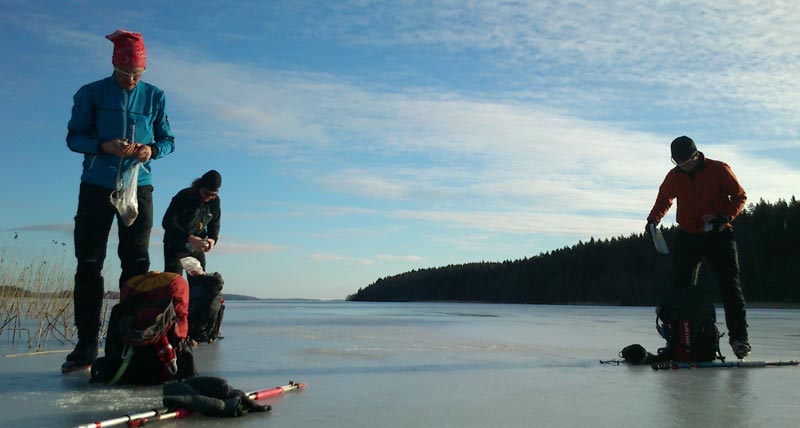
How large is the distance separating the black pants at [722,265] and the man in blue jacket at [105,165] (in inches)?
153

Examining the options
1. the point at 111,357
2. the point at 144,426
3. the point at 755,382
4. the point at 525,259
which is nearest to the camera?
the point at 144,426

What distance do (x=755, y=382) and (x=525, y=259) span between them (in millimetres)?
71448

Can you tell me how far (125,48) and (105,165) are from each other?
27.4 inches

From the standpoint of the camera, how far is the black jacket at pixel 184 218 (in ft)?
18.5

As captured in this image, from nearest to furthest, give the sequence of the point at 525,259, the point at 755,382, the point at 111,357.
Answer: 1. the point at 111,357
2. the point at 755,382
3. the point at 525,259

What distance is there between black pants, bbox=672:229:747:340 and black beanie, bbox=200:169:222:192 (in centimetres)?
371

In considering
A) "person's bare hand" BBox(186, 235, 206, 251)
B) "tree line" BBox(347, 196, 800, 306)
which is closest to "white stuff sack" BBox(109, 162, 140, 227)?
"person's bare hand" BBox(186, 235, 206, 251)

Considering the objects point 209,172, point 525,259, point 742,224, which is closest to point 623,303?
point 742,224

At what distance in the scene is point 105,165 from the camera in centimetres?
406

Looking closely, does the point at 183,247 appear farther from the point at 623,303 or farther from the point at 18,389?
the point at 623,303

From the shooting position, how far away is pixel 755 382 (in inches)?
151

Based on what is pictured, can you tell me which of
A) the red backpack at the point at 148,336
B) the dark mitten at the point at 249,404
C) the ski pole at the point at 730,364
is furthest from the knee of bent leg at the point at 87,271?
the ski pole at the point at 730,364

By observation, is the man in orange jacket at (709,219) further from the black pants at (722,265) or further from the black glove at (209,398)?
the black glove at (209,398)

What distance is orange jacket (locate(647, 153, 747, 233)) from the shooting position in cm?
514
